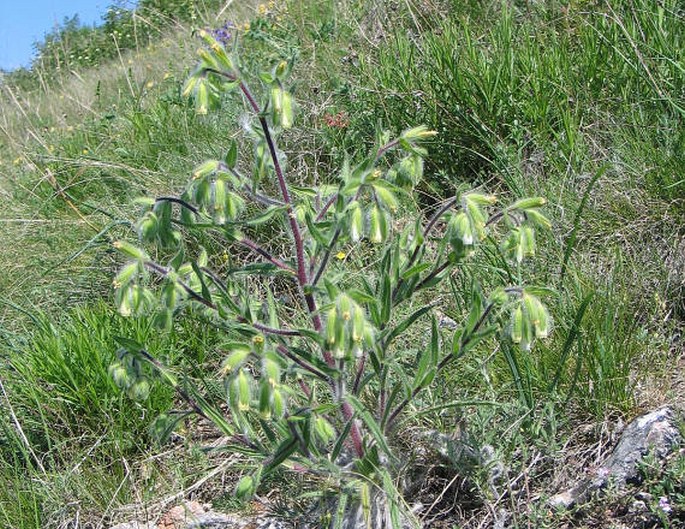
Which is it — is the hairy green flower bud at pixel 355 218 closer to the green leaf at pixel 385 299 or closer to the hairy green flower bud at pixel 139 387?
the green leaf at pixel 385 299

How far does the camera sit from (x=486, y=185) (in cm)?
318

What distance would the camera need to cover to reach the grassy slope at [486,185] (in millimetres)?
2174

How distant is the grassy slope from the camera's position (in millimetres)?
2174

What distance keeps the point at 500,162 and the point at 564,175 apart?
1.00 feet

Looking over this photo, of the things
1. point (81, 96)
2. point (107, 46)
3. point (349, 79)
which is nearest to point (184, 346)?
point (349, 79)

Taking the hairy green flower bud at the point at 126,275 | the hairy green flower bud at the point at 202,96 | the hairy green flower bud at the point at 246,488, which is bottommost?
the hairy green flower bud at the point at 246,488

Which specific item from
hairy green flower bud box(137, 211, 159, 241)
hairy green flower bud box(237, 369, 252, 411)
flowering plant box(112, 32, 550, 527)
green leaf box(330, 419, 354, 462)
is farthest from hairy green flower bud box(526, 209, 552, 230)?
hairy green flower bud box(137, 211, 159, 241)

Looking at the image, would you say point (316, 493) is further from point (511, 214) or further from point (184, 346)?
point (184, 346)

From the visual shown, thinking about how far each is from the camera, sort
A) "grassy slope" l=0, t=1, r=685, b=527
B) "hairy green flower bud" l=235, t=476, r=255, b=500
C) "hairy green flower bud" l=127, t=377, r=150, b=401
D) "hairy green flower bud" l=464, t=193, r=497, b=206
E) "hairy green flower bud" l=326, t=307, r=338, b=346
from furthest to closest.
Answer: "grassy slope" l=0, t=1, r=685, b=527, "hairy green flower bud" l=127, t=377, r=150, b=401, "hairy green flower bud" l=235, t=476, r=255, b=500, "hairy green flower bud" l=464, t=193, r=497, b=206, "hairy green flower bud" l=326, t=307, r=338, b=346

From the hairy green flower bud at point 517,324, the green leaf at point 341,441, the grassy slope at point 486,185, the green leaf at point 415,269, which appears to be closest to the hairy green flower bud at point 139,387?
the green leaf at point 341,441

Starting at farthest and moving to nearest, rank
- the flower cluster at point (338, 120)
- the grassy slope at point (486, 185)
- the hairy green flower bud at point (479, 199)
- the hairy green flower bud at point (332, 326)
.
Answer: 1. the flower cluster at point (338, 120)
2. the grassy slope at point (486, 185)
3. the hairy green flower bud at point (479, 199)
4. the hairy green flower bud at point (332, 326)

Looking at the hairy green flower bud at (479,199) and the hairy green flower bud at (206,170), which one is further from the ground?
the hairy green flower bud at (206,170)

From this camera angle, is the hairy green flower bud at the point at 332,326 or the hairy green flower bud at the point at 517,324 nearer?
the hairy green flower bud at the point at 332,326

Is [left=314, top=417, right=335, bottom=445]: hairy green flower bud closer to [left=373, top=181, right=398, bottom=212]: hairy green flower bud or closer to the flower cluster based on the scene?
[left=373, top=181, right=398, bottom=212]: hairy green flower bud
